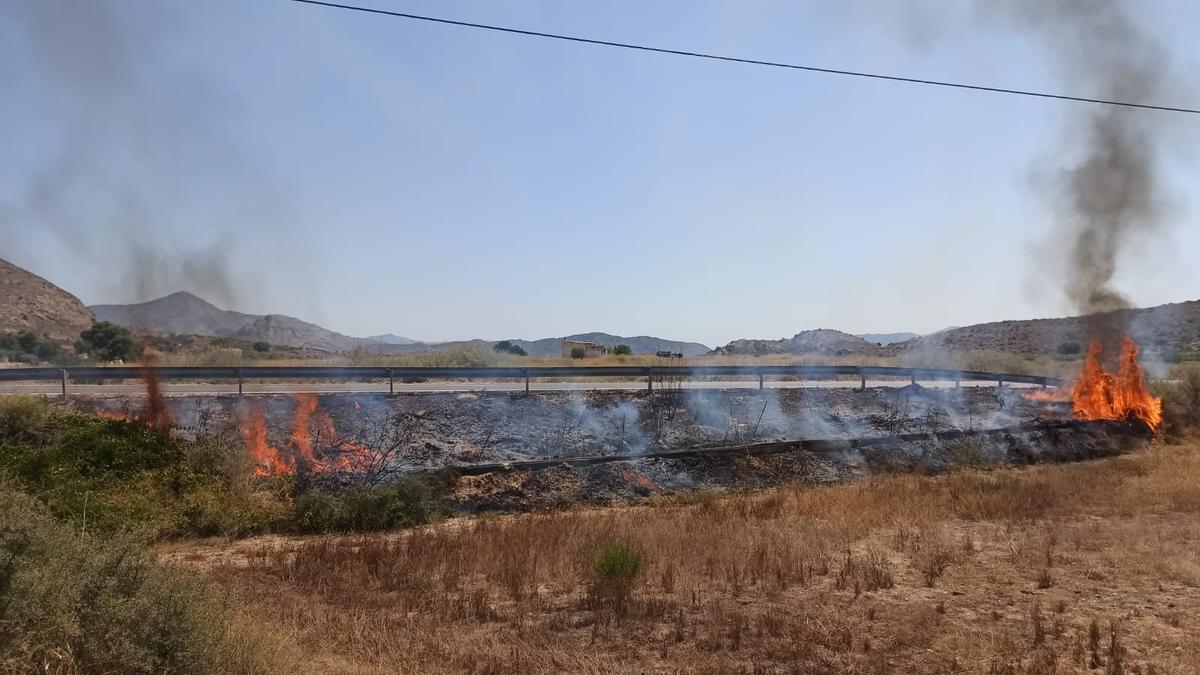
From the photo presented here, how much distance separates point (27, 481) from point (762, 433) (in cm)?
1639

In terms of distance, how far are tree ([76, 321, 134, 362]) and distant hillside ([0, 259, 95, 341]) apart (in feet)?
41.9

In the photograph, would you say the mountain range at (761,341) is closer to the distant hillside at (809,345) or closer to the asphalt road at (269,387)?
the distant hillside at (809,345)

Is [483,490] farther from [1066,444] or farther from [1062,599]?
[1066,444]

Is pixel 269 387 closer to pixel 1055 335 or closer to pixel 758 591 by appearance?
pixel 758 591

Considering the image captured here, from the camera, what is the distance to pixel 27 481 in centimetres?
1122

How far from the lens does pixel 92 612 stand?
4.45 m

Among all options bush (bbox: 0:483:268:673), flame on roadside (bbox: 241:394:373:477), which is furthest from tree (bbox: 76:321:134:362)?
bush (bbox: 0:483:268:673)

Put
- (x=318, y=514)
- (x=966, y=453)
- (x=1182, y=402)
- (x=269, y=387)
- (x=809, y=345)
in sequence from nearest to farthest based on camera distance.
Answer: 1. (x=318, y=514)
2. (x=966, y=453)
3. (x=269, y=387)
4. (x=1182, y=402)
5. (x=809, y=345)

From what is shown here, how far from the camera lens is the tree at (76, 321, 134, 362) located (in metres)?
36.7

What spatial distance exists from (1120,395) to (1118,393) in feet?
0.28

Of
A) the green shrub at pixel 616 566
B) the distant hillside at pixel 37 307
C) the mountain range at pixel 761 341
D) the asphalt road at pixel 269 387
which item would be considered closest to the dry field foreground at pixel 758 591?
the green shrub at pixel 616 566

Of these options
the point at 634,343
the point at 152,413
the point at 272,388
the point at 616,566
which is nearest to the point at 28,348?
the point at 272,388

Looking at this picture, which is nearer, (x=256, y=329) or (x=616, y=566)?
(x=616, y=566)

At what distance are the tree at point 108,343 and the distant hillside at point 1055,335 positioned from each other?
6434cm
